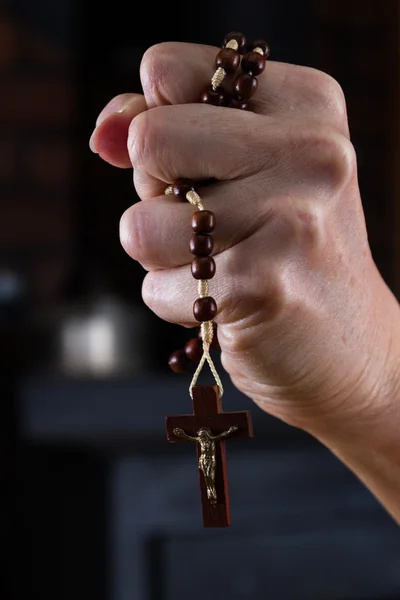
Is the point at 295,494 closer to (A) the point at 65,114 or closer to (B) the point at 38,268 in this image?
(B) the point at 38,268

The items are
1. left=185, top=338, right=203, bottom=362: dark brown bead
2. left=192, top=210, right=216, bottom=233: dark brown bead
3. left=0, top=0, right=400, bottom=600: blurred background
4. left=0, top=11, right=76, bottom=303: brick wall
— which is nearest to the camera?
left=192, top=210, right=216, bottom=233: dark brown bead

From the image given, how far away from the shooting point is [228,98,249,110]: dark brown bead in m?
0.61

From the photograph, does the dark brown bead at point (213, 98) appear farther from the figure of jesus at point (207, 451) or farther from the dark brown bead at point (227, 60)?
the figure of jesus at point (207, 451)

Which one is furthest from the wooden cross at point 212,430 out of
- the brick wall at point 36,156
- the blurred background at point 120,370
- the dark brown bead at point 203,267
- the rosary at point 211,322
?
the brick wall at point 36,156

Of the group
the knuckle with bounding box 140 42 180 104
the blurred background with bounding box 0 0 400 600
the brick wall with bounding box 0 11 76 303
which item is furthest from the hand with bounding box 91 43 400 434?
the brick wall with bounding box 0 11 76 303

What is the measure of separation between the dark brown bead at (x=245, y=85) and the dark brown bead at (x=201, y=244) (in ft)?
0.33

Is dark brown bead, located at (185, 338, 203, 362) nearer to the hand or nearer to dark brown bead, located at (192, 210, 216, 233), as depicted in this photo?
the hand

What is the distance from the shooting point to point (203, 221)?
0.57 meters

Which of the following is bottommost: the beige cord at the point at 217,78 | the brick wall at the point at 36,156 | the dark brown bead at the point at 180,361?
the dark brown bead at the point at 180,361

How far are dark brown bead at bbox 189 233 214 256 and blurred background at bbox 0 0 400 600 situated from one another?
3.45 feet

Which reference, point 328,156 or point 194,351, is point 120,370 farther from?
point 328,156

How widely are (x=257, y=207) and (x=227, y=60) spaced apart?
98 millimetres

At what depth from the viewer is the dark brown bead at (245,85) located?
59 centimetres

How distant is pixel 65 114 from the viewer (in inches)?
84.0
